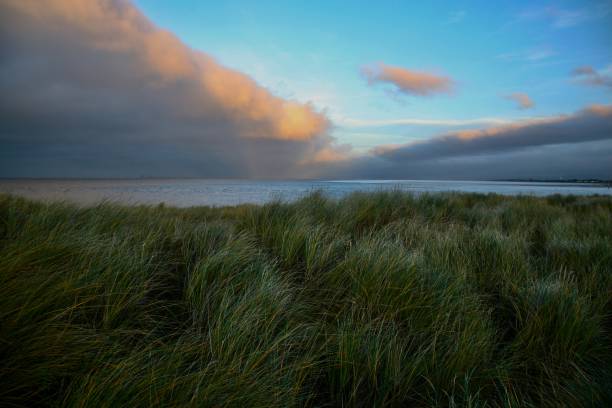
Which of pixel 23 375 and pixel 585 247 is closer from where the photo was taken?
pixel 23 375

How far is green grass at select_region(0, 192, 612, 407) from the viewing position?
5.04ft

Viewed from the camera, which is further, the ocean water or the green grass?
the ocean water

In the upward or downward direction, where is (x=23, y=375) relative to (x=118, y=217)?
downward

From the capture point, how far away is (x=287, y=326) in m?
2.11

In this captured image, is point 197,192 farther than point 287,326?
Yes

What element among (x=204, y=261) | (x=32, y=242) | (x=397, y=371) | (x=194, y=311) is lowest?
(x=397, y=371)

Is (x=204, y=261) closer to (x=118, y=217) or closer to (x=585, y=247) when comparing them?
(x=118, y=217)

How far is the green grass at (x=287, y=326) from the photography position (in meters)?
1.54

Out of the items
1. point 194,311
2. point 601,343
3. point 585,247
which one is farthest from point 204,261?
point 585,247

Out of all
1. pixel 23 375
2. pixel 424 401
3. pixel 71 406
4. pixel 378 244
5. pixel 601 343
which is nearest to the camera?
pixel 71 406

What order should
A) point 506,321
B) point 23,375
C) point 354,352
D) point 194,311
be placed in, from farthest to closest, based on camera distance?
1. point 506,321
2. point 194,311
3. point 354,352
4. point 23,375

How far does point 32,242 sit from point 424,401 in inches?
120

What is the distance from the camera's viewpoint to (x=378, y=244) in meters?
3.70

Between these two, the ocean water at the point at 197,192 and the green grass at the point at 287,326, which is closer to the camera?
the green grass at the point at 287,326
